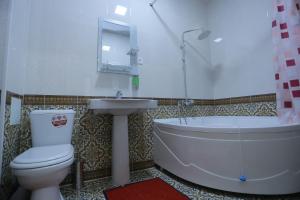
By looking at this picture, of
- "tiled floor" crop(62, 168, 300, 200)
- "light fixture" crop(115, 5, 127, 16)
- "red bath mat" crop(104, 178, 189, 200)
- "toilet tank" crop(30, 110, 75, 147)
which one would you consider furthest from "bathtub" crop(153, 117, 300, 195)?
"light fixture" crop(115, 5, 127, 16)

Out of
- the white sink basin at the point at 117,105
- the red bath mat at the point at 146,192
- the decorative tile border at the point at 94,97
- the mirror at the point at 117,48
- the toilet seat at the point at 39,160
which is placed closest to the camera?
the toilet seat at the point at 39,160

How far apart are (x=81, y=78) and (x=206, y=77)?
1905 mm

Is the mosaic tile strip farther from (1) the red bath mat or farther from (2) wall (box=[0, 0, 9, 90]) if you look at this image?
(1) the red bath mat

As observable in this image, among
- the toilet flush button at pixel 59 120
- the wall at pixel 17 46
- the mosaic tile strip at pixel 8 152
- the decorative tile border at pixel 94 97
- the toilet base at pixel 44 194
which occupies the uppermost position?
Result: the wall at pixel 17 46

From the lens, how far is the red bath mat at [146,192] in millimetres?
1337

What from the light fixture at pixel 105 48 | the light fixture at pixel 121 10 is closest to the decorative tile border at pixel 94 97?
the light fixture at pixel 105 48

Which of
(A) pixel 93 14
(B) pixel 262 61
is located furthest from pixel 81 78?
(B) pixel 262 61

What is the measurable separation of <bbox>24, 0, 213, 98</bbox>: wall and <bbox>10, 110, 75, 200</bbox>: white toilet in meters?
0.31

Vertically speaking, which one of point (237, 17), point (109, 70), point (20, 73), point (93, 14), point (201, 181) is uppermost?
point (237, 17)

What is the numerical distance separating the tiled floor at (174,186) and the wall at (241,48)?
1.34 m

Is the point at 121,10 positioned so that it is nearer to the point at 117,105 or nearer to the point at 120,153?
the point at 117,105

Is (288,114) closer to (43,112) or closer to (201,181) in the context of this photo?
(201,181)

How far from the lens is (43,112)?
1.46 meters

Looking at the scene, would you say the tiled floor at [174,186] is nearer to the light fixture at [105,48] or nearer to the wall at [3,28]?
the wall at [3,28]
